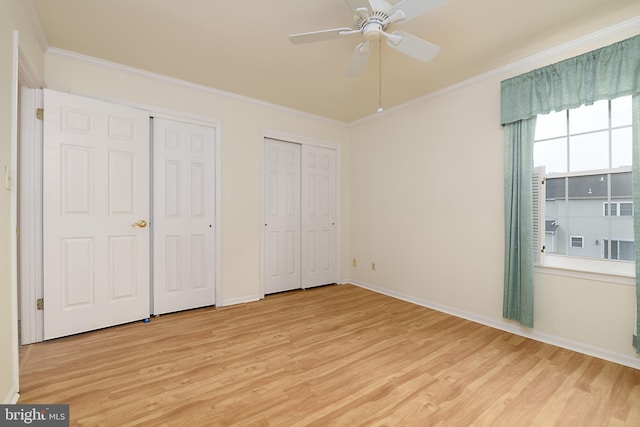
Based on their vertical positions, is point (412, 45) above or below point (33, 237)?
above

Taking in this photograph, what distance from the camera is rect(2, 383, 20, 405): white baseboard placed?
1581 mm

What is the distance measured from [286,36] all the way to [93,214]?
2.39 metres

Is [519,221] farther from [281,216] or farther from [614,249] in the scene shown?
[281,216]

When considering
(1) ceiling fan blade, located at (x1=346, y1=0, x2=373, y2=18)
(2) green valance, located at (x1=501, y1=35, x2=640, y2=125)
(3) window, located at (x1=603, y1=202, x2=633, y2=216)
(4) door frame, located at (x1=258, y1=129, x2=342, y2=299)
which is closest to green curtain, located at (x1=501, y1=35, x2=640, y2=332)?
(2) green valance, located at (x1=501, y1=35, x2=640, y2=125)

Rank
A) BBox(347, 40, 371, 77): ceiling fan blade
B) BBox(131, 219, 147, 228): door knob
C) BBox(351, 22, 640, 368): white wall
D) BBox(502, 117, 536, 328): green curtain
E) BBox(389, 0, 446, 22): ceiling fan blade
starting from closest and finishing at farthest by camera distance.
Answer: BBox(389, 0, 446, 22): ceiling fan blade
BBox(347, 40, 371, 77): ceiling fan blade
BBox(351, 22, 640, 368): white wall
BBox(502, 117, 536, 328): green curtain
BBox(131, 219, 147, 228): door knob

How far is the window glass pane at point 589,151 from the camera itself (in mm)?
2344

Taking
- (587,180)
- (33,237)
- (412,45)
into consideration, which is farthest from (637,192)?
(33,237)

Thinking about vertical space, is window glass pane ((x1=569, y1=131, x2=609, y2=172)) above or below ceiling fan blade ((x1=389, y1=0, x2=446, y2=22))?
below

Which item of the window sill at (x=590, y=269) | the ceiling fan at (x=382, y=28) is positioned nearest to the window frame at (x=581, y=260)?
the window sill at (x=590, y=269)

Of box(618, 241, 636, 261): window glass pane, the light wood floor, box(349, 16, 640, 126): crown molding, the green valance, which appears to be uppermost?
box(349, 16, 640, 126): crown molding

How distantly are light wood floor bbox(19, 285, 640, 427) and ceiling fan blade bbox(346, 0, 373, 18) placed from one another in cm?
236

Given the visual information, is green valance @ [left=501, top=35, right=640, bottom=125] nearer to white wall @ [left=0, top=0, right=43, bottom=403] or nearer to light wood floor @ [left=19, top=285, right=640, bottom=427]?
light wood floor @ [left=19, top=285, right=640, bottom=427]

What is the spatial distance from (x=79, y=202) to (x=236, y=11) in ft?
7.10

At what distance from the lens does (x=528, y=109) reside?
259cm
